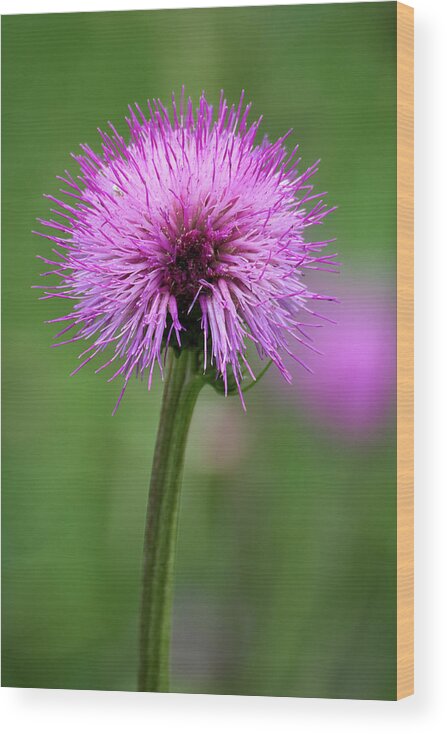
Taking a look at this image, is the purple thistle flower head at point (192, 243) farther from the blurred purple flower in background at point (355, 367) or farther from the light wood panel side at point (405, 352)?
the light wood panel side at point (405, 352)

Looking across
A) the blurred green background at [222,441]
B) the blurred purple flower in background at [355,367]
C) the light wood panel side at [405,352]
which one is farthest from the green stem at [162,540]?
the light wood panel side at [405,352]

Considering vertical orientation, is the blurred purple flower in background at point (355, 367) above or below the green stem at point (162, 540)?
above

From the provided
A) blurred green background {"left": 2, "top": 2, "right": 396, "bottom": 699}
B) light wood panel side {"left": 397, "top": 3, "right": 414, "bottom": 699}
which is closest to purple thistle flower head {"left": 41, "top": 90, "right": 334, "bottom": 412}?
blurred green background {"left": 2, "top": 2, "right": 396, "bottom": 699}

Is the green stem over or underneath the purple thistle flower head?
underneath

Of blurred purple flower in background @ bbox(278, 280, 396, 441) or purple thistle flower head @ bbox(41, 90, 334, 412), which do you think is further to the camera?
blurred purple flower in background @ bbox(278, 280, 396, 441)

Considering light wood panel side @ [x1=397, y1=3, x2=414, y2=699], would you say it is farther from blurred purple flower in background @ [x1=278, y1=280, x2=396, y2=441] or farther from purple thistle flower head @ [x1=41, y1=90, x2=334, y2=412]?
purple thistle flower head @ [x1=41, y1=90, x2=334, y2=412]

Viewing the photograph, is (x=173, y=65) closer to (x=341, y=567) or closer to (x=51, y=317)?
(x=51, y=317)
